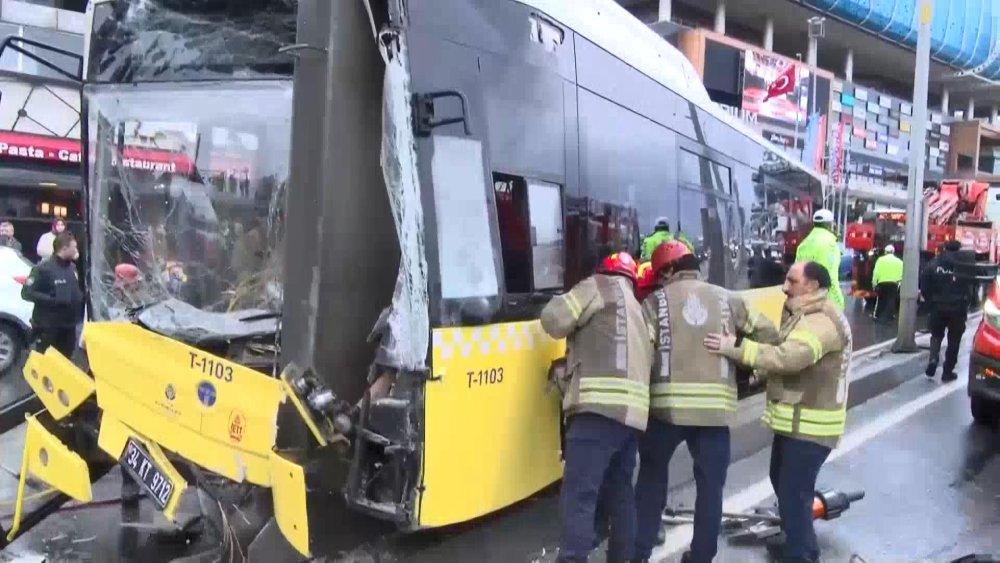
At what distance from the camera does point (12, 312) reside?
9625mm

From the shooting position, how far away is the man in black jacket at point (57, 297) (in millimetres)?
7535

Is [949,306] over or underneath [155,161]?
underneath

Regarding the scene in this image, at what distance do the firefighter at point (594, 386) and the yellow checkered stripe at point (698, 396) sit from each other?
221mm

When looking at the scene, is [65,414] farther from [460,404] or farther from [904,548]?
[904,548]

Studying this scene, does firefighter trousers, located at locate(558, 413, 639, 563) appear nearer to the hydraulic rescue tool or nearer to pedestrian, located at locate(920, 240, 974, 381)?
the hydraulic rescue tool

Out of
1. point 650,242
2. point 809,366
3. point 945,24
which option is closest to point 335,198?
point 809,366

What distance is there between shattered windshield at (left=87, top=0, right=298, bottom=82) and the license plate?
1885 millimetres

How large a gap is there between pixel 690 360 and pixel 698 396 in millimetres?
189

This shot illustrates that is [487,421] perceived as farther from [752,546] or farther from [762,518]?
[762,518]

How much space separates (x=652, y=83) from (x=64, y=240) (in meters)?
5.37

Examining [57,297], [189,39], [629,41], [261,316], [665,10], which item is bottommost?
[57,297]

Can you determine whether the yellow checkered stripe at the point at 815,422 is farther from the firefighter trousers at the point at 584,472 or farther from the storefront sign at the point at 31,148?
the storefront sign at the point at 31,148

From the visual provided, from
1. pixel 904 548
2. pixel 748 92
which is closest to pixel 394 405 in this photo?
pixel 904 548

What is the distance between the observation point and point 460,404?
3.89 m
